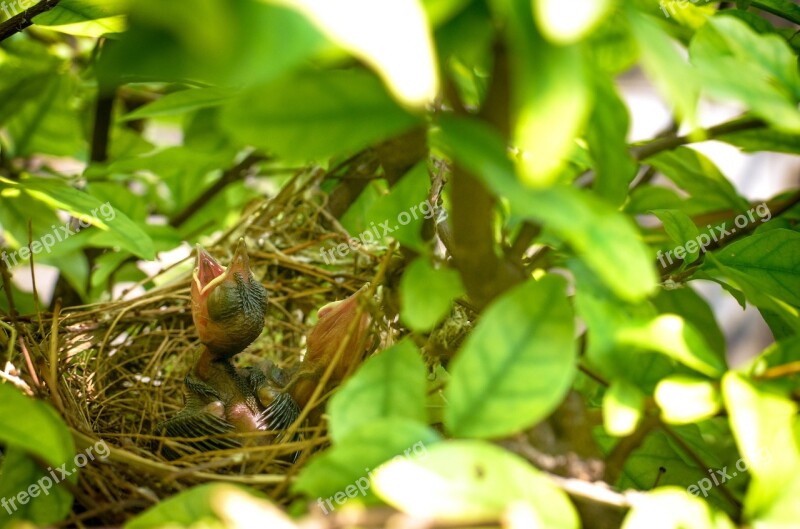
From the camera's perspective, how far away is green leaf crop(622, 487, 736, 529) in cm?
32

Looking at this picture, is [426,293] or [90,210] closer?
[426,293]

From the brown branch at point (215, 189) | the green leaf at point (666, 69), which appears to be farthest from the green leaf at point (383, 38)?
the brown branch at point (215, 189)

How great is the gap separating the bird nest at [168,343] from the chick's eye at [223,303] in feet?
0.33

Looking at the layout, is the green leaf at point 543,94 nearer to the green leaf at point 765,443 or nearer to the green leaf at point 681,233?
the green leaf at point 765,443

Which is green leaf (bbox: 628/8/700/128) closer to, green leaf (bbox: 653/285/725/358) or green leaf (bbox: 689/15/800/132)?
green leaf (bbox: 689/15/800/132)

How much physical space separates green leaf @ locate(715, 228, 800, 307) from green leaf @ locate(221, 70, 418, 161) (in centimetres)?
32

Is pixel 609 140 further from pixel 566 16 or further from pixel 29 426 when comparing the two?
pixel 29 426

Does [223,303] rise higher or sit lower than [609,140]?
lower

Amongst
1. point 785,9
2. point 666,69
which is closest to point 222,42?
point 666,69

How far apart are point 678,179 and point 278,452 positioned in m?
0.46

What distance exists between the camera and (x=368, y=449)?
335 millimetres

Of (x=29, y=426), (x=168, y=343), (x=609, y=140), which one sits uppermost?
(x=609, y=140)

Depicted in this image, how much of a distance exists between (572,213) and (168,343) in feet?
2.08

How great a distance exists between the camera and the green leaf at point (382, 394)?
0.37 meters
